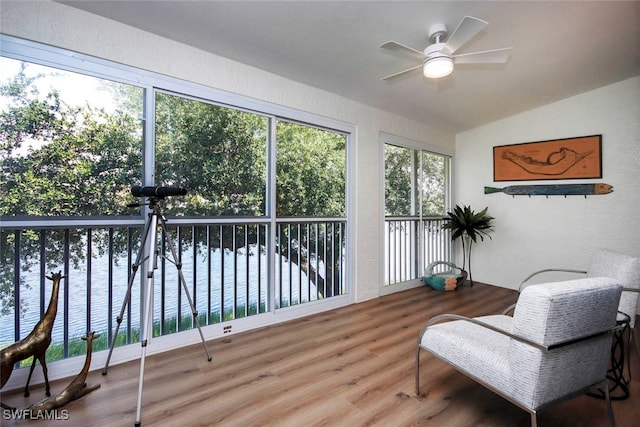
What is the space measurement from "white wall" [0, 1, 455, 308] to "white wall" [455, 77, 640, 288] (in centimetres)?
74

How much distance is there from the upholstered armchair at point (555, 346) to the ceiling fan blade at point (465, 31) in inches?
61.3

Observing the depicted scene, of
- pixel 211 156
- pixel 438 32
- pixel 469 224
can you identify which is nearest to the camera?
pixel 438 32

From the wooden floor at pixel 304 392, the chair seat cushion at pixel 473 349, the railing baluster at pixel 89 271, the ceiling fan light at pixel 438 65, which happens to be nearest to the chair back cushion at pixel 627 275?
the wooden floor at pixel 304 392

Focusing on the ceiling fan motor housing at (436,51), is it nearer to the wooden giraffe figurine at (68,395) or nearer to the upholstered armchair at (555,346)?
the upholstered armchair at (555,346)

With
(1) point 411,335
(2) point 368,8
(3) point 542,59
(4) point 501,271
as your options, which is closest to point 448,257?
(4) point 501,271

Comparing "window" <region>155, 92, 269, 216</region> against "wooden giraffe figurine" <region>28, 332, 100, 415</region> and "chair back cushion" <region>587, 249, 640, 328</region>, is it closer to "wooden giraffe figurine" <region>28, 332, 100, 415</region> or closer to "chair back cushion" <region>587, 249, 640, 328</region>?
"wooden giraffe figurine" <region>28, 332, 100, 415</region>

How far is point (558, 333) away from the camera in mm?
1271

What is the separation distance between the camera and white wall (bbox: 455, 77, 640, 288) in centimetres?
354

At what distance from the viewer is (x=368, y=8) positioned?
2.08 meters

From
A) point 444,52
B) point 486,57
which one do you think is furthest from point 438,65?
point 486,57

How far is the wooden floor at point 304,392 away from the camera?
5.40 ft

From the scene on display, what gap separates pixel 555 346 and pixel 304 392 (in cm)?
139

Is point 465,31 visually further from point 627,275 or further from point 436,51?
point 627,275

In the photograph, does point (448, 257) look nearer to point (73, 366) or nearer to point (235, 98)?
point (235, 98)
